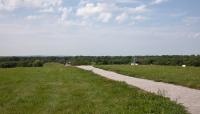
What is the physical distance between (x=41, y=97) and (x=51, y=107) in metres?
3.01

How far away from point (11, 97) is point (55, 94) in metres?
1.79

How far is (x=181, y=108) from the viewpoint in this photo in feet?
38.9

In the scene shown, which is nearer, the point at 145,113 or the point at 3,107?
the point at 145,113

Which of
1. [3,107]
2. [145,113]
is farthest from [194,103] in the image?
[3,107]

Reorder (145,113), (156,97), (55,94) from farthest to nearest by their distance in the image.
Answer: (55,94), (156,97), (145,113)

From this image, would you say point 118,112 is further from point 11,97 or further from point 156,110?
point 11,97

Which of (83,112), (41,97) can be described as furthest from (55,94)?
(83,112)

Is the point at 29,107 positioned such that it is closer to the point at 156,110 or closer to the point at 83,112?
the point at 83,112

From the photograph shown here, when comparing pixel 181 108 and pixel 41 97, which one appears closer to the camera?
pixel 181 108

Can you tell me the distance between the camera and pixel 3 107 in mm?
13266

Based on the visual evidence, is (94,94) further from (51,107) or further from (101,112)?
(101,112)

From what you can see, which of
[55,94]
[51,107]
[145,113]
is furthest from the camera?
[55,94]

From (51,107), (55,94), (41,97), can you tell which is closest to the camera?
(51,107)

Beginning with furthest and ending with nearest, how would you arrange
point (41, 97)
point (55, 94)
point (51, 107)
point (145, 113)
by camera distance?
point (55, 94), point (41, 97), point (51, 107), point (145, 113)
